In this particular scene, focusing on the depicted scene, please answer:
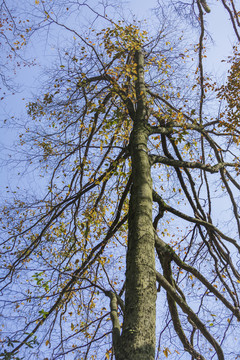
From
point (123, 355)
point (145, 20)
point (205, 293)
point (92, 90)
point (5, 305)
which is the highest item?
point (145, 20)

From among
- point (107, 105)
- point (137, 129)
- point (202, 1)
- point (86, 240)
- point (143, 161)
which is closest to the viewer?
point (143, 161)

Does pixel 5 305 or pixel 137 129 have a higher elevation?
pixel 137 129

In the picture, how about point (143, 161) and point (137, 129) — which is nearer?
point (143, 161)

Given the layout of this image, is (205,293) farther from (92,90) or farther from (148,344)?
(92,90)

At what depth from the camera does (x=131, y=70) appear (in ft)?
19.5

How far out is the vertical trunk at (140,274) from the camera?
1995mm

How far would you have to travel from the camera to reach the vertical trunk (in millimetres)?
1995

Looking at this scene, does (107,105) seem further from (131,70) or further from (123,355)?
(123,355)

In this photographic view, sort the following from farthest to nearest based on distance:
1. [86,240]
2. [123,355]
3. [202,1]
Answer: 1. [86,240]
2. [202,1]
3. [123,355]

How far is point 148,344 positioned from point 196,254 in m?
3.83

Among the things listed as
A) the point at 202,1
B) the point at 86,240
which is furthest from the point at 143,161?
the point at 202,1

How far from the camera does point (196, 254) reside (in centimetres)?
556

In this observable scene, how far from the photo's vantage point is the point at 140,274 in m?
2.49

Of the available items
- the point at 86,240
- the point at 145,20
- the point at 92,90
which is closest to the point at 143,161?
the point at 86,240
